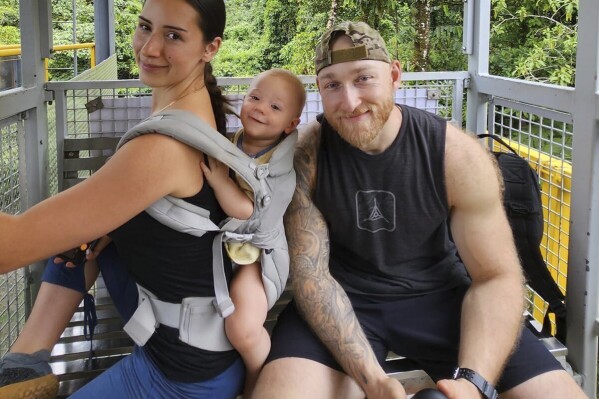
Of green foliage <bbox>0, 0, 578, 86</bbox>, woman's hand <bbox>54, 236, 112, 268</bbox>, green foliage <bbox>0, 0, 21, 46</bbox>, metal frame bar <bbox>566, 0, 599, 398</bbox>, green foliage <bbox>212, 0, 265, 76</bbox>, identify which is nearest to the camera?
woman's hand <bbox>54, 236, 112, 268</bbox>

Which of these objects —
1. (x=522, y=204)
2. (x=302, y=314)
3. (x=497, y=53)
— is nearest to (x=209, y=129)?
(x=302, y=314)

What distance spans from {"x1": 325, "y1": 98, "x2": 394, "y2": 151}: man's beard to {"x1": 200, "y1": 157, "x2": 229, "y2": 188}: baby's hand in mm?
500

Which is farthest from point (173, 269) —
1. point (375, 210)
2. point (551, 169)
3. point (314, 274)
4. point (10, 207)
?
point (551, 169)

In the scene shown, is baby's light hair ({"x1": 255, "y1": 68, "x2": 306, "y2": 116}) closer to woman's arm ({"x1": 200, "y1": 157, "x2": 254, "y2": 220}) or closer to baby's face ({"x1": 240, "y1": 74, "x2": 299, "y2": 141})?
baby's face ({"x1": 240, "y1": 74, "x2": 299, "y2": 141})

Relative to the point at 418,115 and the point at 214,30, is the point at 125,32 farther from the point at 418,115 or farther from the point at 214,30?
the point at 214,30

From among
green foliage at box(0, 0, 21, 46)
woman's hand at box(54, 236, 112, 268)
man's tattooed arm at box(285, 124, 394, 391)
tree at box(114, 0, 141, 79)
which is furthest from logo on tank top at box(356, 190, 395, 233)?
tree at box(114, 0, 141, 79)

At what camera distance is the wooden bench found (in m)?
2.20

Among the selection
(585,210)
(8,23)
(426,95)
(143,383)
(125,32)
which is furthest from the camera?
(125,32)

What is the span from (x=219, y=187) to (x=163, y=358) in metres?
0.48

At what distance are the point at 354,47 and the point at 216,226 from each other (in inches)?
28.3

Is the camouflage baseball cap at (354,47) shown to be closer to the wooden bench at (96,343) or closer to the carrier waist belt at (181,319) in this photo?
the carrier waist belt at (181,319)

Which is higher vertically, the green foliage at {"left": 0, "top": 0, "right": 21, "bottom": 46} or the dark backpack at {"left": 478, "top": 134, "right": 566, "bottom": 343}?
the green foliage at {"left": 0, "top": 0, "right": 21, "bottom": 46}

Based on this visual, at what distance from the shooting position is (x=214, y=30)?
5.55 feet

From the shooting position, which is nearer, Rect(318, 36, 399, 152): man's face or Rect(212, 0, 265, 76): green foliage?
Rect(318, 36, 399, 152): man's face
